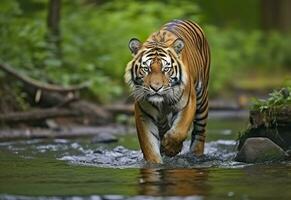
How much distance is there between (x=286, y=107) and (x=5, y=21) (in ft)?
24.5

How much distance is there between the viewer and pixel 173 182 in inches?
276

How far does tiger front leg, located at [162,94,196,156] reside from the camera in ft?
28.4

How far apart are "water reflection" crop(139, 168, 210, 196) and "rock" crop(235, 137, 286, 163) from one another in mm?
828

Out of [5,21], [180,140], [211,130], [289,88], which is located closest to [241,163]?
[180,140]

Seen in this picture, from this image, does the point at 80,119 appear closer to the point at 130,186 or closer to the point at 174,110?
the point at 174,110

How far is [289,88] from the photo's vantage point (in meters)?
9.38

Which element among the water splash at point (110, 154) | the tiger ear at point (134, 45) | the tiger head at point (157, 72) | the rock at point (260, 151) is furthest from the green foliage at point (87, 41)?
the rock at point (260, 151)

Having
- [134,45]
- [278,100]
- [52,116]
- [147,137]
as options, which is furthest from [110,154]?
[52,116]

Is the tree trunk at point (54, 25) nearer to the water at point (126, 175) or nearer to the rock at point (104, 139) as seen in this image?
the rock at point (104, 139)

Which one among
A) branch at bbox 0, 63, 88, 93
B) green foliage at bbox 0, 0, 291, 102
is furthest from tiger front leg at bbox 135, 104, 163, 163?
green foliage at bbox 0, 0, 291, 102

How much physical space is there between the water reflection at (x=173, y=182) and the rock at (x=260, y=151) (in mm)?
828

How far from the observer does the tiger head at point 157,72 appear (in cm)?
834

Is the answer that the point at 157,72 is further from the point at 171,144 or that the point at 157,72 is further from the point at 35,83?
the point at 35,83

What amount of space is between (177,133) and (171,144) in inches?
5.3
